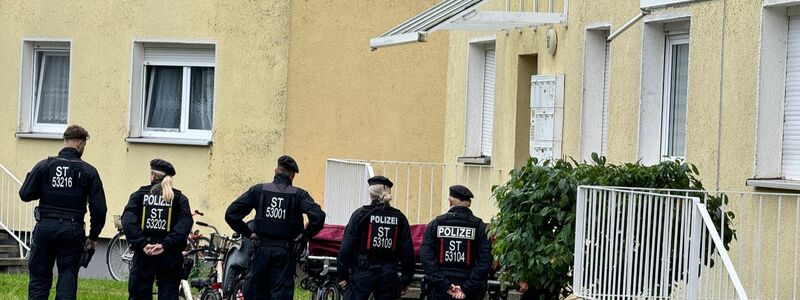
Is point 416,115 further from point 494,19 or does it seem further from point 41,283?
point 41,283

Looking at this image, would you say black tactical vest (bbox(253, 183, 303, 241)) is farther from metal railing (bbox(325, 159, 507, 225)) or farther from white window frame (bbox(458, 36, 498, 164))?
white window frame (bbox(458, 36, 498, 164))

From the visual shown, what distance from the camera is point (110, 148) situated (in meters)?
21.1

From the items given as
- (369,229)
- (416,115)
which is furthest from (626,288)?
(416,115)

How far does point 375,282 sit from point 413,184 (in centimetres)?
706

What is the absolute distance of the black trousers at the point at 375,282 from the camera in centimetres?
1292

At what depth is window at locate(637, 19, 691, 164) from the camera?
542 inches

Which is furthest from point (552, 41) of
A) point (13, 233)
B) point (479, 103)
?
point (13, 233)

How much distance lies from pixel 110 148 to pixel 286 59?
9.04 feet

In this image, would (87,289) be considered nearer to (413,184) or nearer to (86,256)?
(86,256)

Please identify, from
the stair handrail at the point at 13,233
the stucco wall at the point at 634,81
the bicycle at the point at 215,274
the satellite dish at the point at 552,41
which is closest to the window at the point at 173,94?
the stair handrail at the point at 13,233

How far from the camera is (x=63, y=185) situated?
13594 mm

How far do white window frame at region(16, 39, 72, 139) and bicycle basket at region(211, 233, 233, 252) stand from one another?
254 inches

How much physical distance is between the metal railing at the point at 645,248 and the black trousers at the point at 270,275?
319cm

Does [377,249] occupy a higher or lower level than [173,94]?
lower
